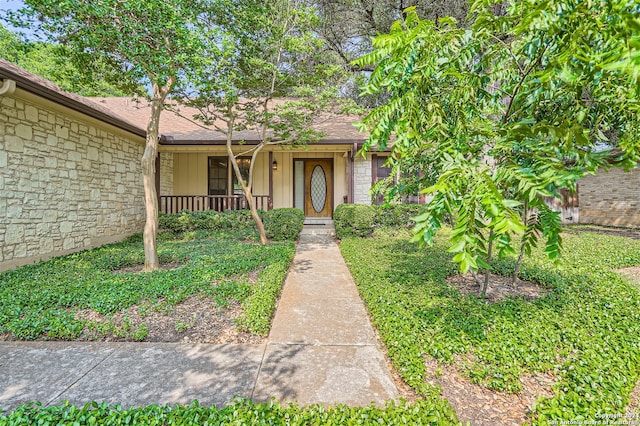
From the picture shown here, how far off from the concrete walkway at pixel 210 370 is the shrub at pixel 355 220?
4.69 m

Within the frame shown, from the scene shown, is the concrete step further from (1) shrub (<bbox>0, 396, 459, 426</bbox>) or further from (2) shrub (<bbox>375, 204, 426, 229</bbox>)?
(1) shrub (<bbox>0, 396, 459, 426</bbox>)

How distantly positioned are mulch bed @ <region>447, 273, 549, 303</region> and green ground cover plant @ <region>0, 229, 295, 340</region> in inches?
103

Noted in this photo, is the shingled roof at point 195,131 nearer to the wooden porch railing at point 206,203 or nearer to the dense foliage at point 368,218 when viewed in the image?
the wooden porch railing at point 206,203

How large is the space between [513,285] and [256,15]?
6268 mm

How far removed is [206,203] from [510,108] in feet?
31.0

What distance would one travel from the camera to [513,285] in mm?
3846

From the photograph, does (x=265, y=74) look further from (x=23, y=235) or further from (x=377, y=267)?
(x=23, y=235)

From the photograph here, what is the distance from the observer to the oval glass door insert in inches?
448

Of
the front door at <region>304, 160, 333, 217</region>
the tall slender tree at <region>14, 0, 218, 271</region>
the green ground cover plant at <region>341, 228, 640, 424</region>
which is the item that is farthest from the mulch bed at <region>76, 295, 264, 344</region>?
the front door at <region>304, 160, 333, 217</region>

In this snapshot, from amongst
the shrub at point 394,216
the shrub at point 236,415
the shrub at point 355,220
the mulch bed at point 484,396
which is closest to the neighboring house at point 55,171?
the shrub at point 236,415

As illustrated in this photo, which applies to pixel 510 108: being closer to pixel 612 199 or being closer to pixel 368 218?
pixel 368 218

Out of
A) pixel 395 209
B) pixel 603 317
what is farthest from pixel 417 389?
pixel 395 209

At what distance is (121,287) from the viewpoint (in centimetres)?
388

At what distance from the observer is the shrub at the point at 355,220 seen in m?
7.79
